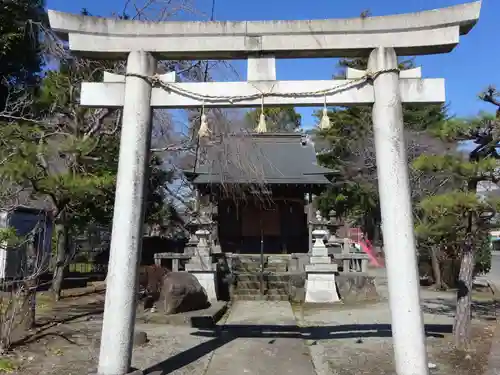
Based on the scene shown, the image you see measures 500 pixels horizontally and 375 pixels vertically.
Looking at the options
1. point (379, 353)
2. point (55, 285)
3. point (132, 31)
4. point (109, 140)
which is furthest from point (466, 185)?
point (55, 285)

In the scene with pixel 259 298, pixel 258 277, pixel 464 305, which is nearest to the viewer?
pixel 464 305

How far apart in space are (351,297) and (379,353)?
6830 mm

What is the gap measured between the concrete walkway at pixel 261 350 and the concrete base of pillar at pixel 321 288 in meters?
2.84

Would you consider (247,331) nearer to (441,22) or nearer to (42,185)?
(42,185)

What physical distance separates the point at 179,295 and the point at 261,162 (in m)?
4.84

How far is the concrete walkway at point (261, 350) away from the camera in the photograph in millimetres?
5727

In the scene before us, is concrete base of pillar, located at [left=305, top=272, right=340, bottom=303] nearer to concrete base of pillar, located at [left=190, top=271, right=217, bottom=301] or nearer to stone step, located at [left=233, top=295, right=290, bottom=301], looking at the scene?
stone step, located at [left=233, top=295, right=290, bottom=301]

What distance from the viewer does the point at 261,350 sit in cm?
666

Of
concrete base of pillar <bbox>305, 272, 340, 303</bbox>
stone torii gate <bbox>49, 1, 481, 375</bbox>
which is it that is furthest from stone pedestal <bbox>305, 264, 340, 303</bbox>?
stone torii gate <bbox>49, 1, 481, 375</bbox>

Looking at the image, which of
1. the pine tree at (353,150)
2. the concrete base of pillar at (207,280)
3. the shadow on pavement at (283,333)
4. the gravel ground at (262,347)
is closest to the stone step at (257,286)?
the concrete base of pillar at (207,280)

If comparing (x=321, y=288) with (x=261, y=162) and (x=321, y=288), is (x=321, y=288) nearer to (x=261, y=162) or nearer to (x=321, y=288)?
(x=321, y=288)

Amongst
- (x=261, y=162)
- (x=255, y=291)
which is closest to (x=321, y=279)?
(x=255, y=291)

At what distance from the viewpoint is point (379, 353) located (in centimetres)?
634

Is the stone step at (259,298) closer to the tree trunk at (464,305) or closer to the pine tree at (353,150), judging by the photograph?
the tree trunk at (464,305)
